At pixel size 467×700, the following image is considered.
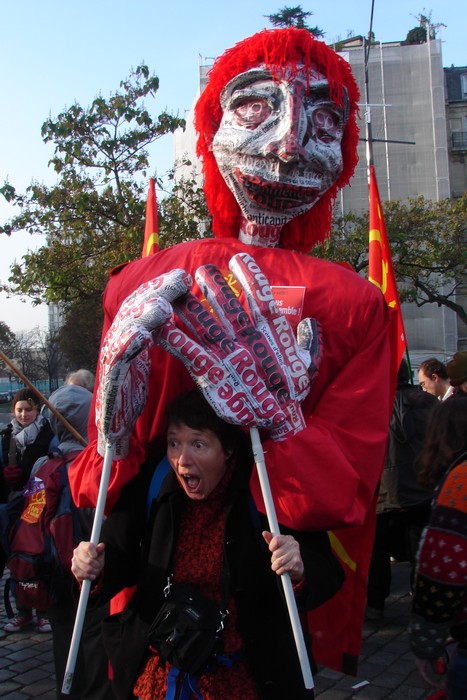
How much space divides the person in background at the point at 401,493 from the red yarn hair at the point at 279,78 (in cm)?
214

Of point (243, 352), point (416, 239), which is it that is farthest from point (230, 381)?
→ point (416, 239)

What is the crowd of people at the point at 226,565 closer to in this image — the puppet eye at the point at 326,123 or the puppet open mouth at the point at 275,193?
the puppet open mouth at the point at 275,193

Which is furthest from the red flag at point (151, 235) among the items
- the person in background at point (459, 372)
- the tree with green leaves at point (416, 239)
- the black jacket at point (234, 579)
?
the tree with green leaves at point (416, 239)

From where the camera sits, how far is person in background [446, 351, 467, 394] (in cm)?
443

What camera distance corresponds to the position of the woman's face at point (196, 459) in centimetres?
183

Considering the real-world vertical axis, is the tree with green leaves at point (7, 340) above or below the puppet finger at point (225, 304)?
above

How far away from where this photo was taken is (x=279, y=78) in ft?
7.07

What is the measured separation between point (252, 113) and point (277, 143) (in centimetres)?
16

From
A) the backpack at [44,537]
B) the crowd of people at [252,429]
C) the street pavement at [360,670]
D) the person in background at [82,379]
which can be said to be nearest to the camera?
the crowd of people at [252,429]

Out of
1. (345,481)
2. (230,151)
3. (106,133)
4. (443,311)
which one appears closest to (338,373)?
(345,481)

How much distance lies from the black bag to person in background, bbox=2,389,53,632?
298 cm

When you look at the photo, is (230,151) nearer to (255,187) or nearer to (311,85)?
(255,187)

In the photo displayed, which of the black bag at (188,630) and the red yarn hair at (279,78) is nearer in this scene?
the black bag at (188,630)

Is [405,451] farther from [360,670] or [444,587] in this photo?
[444,587]
